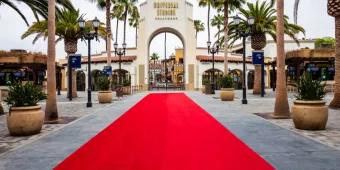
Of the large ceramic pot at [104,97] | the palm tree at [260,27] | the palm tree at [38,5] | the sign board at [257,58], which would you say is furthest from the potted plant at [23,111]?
the palm tree at [260,27]

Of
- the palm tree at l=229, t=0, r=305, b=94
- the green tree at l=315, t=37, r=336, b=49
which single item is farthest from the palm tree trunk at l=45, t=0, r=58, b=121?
the green tree at l=315, t=37, r=336, b=49

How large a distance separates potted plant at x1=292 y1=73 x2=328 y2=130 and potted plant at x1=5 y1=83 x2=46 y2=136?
7.79m

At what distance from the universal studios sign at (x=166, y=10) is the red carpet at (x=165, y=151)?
42716mm

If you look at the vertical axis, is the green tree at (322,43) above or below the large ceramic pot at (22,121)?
above

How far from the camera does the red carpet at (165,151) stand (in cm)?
675

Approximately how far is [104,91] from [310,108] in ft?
53.0

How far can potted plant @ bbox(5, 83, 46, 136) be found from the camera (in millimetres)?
10688

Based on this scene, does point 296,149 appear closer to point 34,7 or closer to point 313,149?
point 313,149

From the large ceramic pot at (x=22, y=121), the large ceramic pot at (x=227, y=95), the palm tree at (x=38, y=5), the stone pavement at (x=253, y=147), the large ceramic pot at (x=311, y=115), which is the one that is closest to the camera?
the stone pavement at (x=253, y=147)

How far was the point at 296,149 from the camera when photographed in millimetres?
8141

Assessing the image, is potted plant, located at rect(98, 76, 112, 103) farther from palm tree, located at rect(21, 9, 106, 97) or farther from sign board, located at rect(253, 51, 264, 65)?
sign board, located at rect(253, 51, 264, 65)

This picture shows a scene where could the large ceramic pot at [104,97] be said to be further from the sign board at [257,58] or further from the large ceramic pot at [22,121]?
the large ceramic pot at [22,121]

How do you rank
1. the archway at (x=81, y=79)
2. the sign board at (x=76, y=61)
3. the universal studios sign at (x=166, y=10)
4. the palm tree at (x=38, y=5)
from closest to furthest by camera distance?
the palm tree at (x=38, y=5) < the sign board at (x=76, y=61) < the universal studios sign at (x=166, y=10) < the archway at (x=81, y=79)

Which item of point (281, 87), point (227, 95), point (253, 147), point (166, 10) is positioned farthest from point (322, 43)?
point (253, 147)
